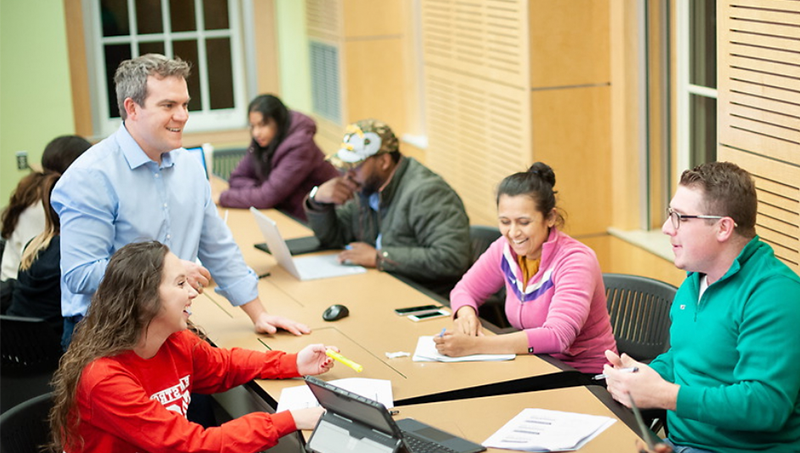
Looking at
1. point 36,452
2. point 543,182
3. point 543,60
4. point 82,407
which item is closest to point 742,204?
point 543,182

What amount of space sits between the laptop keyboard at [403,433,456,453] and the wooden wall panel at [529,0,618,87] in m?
2.99

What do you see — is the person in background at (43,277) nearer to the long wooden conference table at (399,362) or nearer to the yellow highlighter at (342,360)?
the long wooden conference table at (399,362)

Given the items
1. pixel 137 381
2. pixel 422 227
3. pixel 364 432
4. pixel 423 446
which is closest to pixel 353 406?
pixel 364 432

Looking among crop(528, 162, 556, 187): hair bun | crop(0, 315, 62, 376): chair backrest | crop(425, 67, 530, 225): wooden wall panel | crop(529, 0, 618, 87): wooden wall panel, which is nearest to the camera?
crop(528, 162, 556, 187): hair bun

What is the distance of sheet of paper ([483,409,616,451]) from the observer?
2.40 metres

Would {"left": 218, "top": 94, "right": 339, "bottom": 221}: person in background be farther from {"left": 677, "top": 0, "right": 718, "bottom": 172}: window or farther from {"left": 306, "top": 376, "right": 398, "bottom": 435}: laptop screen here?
{"left": 306, "top": 376, "right": 398, "bottom": 435}: laptop screen

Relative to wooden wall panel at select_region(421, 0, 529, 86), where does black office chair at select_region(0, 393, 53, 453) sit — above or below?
below

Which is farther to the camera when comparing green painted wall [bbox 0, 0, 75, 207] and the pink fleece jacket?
green painted wall [bbox 0, 0, 75, 207]

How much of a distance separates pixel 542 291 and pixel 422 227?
111 cm

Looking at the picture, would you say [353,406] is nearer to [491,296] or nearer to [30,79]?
[491,296]

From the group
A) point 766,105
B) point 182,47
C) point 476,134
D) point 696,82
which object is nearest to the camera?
point 766,105

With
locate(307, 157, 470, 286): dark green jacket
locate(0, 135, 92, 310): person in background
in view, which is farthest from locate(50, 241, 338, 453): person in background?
locate(0, 135, 92, 310): person in background

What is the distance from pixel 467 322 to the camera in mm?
3355

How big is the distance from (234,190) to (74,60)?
10.1 ft
